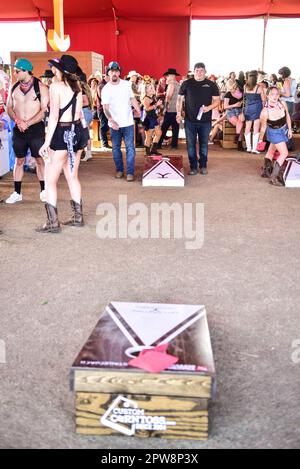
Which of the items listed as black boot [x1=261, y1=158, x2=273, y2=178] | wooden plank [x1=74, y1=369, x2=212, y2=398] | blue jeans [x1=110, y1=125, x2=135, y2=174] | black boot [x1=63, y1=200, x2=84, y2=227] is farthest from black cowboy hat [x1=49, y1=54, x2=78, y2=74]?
black boot [x1=261, y1=158, x2=273, y2=178]

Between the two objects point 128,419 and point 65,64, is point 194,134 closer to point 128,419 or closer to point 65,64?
point 65,64

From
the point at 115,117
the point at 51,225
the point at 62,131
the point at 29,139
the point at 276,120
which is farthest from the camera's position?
the point at 115,117

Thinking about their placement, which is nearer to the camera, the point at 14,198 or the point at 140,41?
the point at 14,198

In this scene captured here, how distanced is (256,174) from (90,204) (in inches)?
140

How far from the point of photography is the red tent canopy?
1880 centimetres

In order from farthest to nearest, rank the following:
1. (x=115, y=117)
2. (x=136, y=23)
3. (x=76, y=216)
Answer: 1. (x=136, y=23)
2. (x=115, y=117)
3. (x=76, y=216)

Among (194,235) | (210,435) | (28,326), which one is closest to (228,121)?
(194,235)

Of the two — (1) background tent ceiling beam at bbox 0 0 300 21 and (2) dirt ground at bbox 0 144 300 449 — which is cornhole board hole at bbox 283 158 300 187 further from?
(1) background tent ceiling beam at bbox 0 0 300 21

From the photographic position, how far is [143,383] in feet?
7.17

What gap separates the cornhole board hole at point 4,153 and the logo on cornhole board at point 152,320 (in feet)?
20.8

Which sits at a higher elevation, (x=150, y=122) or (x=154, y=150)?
(x=150, y=122)

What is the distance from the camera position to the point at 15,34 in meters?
20.8

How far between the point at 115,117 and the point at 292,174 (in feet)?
9.43

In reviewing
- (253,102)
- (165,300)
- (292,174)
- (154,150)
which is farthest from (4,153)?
(165,300)
